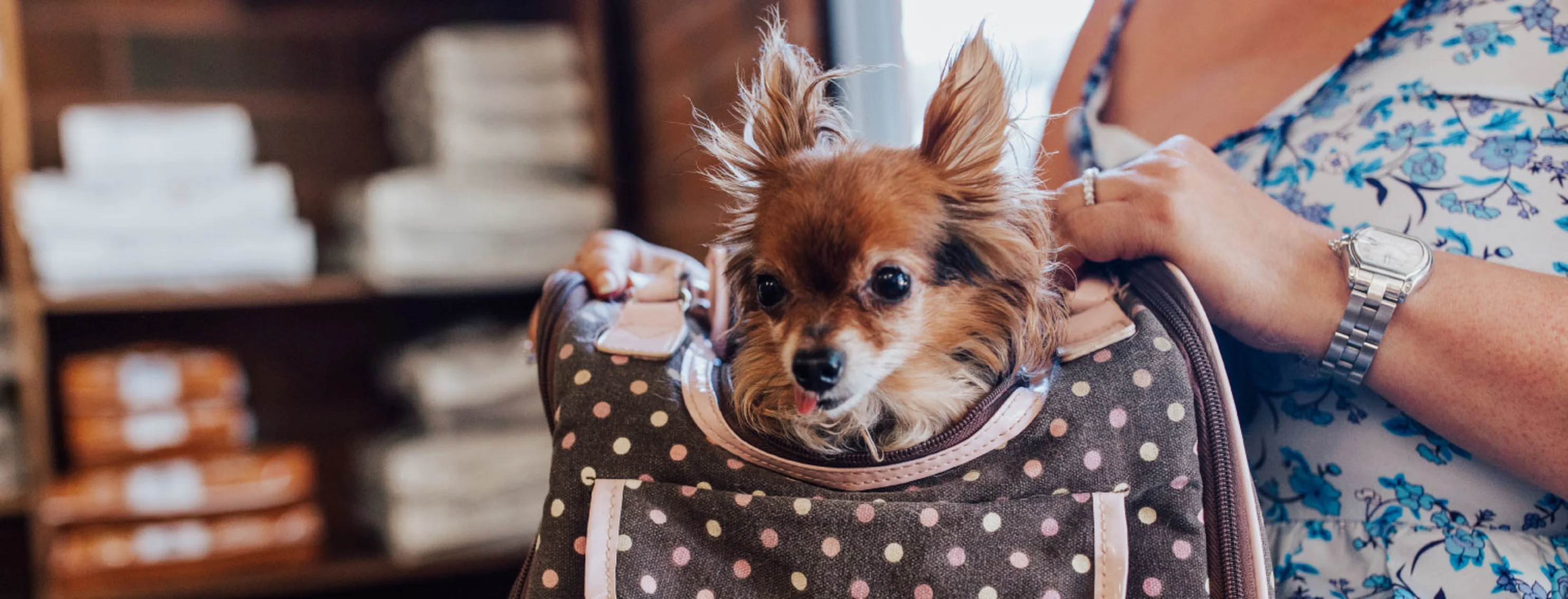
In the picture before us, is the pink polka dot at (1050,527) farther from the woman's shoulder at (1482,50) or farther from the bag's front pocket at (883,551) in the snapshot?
the woman's shoulder at (1482,50)

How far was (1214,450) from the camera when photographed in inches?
24.0

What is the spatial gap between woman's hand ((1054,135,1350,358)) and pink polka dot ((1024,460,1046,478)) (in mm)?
177

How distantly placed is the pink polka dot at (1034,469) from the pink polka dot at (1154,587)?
0.29ft

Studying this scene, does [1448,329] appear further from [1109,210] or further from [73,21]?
[73,21]

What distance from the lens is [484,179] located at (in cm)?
194

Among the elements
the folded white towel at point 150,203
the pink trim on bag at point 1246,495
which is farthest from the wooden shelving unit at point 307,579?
the pink trim on bag at point 1246,495

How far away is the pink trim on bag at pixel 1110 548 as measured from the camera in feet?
1.89

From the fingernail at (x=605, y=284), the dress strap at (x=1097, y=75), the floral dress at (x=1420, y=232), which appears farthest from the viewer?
the dress strap at (x=1097, y=75)

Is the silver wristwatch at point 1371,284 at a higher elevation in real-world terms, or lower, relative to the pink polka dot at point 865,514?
higher

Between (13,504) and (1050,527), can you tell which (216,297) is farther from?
(1050,527)

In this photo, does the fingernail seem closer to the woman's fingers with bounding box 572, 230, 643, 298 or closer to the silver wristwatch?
the woman's fingers with bounding box 572, 230, 643, 298

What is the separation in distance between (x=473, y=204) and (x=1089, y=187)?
1430 mm

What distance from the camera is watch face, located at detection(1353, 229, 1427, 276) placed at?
0.63 m

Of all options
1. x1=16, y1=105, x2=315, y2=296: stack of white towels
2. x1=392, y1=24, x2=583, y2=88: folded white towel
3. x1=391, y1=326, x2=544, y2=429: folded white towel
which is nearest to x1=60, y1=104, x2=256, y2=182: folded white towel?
x1=16, y1=105, x2=315, y2=296: stack of white towels
